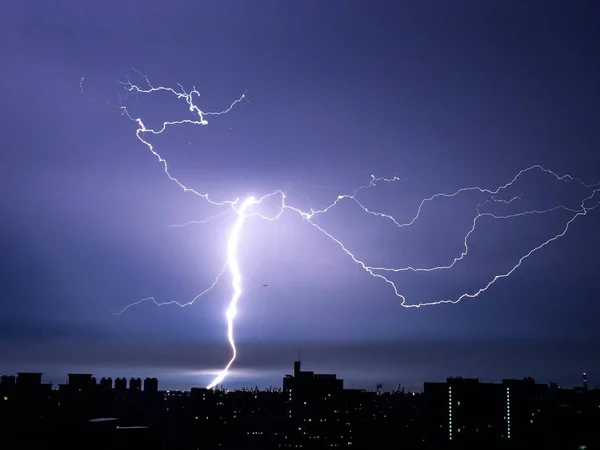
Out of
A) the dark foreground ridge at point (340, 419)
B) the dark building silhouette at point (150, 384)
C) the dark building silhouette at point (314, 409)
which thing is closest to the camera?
the dark foreground ridge at point (340, 419)

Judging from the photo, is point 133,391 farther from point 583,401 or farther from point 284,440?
point 583,401

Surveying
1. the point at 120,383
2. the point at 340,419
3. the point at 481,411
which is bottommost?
the point at 340,419

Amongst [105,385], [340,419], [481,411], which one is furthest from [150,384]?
[481,411]

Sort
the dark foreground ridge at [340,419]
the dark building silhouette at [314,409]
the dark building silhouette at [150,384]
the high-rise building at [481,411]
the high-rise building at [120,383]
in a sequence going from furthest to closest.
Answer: the high-rise building at [120,383] < the dark building silhouette at [150,384] < the dark building silhouette at [314,409] < the high-rise building at [481,411] < the dark foreground ridge at [340,419]

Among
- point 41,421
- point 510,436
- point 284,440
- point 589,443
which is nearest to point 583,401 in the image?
point 510,436

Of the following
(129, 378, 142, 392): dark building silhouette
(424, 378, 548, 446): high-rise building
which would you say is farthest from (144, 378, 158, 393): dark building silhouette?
(424, 378, 548, 446): high-rise building

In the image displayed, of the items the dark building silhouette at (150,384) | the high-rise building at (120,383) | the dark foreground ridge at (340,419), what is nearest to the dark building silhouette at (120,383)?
the high-rise building at (120,383)

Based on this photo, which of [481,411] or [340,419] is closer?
[481,411]

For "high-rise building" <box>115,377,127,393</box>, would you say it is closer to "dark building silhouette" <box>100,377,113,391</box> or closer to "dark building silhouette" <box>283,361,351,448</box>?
"dark building silhouette" <box>100,377,113,391</box>

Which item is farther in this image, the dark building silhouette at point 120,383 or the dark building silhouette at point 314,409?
the dark building silhouette at point 120,383

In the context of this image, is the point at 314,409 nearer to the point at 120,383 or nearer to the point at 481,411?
the point at 481,411

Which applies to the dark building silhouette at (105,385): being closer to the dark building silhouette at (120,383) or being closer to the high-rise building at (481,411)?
the dark building silhouette at (120,383)

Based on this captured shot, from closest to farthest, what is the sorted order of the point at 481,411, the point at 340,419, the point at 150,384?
the point at 481,411, the point at 340,419, the point at 150,384
